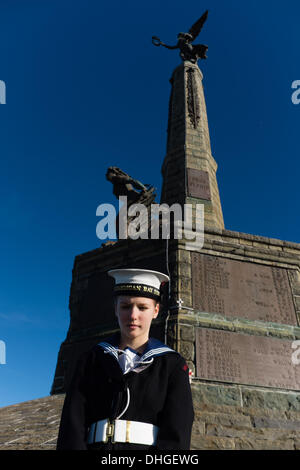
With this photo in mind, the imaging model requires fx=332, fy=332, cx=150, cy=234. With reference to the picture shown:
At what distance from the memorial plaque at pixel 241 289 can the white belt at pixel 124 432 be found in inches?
169

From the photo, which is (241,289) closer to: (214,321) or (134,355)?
(214,321)

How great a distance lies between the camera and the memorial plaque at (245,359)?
5.25 metres

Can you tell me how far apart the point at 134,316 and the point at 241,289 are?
15.4 feet

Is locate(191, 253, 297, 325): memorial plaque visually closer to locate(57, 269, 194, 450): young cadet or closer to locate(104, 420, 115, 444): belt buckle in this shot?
locate(57, 269, 194, 450): young cadet

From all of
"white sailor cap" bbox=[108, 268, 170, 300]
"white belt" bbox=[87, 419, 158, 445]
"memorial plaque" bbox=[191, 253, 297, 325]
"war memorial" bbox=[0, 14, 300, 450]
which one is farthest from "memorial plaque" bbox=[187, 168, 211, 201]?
"white belt" bbox=[87, 419, 158, 445]

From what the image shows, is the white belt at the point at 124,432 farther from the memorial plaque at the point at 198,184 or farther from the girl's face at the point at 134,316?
the memorial plaque at the point at 198,184

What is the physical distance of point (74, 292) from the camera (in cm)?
765

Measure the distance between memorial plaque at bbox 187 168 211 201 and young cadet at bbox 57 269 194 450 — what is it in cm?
668

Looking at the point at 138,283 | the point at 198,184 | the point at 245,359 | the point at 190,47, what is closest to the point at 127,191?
the point at 198,184

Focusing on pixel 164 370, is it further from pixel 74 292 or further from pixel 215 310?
pixel 74 292

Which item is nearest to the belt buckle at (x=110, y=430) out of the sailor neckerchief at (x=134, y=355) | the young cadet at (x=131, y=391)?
the young cadet at (x=131, y=391)

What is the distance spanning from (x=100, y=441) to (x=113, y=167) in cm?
796

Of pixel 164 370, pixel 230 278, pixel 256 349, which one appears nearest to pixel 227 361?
pixel 256 349

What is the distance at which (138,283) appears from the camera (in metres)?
2.20
